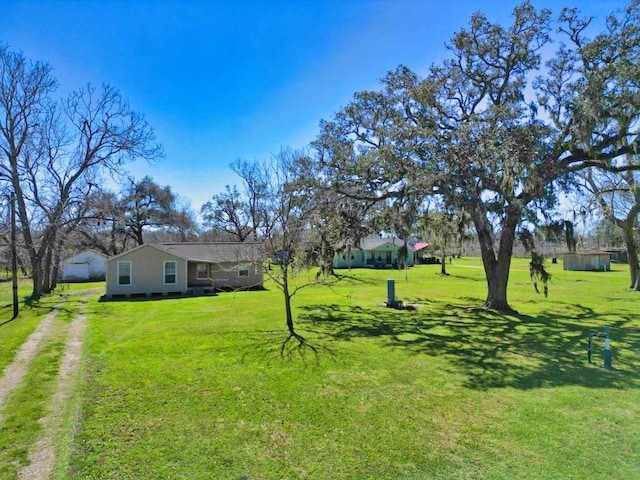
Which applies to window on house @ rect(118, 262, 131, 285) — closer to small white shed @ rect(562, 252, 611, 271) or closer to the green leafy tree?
the green leafy tree

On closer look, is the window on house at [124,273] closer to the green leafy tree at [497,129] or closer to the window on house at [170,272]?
the window on house at [170,272]

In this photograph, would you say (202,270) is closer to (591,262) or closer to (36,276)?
(36,276)

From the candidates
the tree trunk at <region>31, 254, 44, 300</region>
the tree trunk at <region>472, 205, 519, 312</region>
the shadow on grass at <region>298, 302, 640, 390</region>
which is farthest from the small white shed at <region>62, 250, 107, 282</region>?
the tree trunk at <region>472, 205, 519, 312</region>

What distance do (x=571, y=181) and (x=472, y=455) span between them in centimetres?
1160

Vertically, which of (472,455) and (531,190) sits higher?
(531,190)

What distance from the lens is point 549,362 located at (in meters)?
8.21

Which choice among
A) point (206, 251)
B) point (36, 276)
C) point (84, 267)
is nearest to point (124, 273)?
point (36, 276)

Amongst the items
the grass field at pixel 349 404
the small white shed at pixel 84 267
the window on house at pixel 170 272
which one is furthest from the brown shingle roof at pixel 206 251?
the small white shed at pixel 84 267

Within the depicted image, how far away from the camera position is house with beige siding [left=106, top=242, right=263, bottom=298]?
20534mm

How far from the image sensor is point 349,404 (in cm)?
588

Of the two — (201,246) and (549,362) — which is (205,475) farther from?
(201,246)

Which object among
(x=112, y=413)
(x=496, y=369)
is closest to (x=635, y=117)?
(x=496, y=369)

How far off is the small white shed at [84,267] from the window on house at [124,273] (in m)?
14.8

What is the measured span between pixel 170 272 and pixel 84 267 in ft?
54.3
